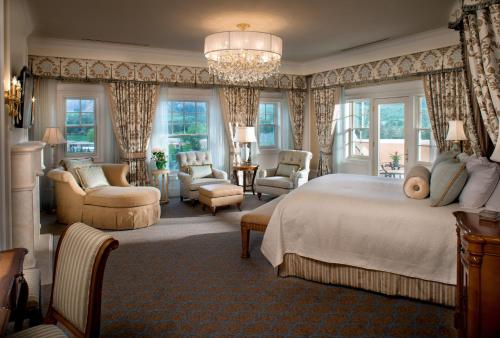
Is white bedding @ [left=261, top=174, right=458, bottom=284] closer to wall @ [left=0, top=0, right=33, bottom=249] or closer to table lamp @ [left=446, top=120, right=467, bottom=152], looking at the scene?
table lamp @ [left=446, top=120, right=467, bottom=152]

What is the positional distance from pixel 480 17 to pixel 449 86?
2816 mm

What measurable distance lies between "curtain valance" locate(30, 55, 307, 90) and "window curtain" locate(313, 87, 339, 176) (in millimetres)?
997

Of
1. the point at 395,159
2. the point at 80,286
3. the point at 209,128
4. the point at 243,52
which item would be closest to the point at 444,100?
the point at 395,159

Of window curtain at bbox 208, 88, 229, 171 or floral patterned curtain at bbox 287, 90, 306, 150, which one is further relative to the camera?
floral patterned curtain at bbox 287, 90, 306, 150

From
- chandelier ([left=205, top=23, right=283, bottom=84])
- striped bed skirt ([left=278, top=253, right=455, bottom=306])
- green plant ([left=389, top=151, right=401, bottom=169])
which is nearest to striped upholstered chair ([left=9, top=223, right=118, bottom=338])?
striped bed skirt ([left=278, top=253, right=455, bottom=306])

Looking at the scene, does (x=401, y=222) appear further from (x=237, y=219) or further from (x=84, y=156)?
(x=84, y=156)

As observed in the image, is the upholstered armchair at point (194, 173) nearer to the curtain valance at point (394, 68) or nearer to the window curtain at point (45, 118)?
the window curtain at point (45, 118)

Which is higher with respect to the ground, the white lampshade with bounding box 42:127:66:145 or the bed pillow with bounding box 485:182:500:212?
the white lampshade with bounding box 42:127:66:145

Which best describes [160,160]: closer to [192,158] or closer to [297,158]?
[192,158]

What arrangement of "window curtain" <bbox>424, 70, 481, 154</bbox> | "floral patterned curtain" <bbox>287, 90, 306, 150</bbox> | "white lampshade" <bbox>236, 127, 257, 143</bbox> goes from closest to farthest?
"window curtain" <bbox>424, 70, 481, 154</bbox> < "white lampshade" <bbox>236, 127, 257, 143</bbox> < "floral patterned curtain" <bbox>287, 90, 306, 150</bbox>

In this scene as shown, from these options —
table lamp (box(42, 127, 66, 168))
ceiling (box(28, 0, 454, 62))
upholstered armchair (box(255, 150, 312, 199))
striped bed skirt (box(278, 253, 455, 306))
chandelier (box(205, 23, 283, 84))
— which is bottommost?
striped bed skirt (box(278, 253, 455, 306))

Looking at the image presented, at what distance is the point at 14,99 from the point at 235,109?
16.1 feet

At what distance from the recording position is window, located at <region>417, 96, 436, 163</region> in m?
6.69

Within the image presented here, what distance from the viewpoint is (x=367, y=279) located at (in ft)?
11.5
